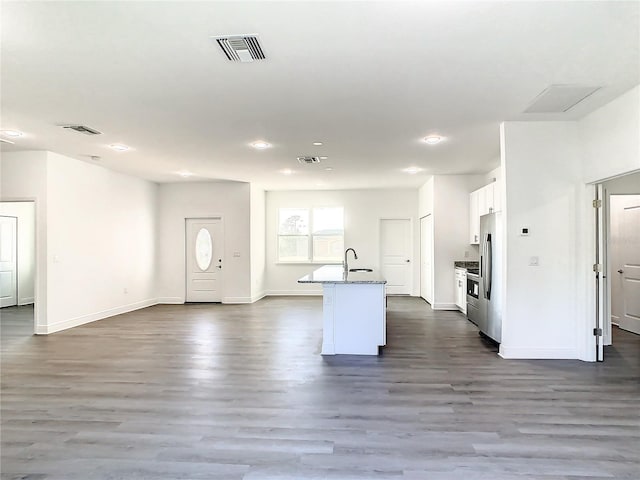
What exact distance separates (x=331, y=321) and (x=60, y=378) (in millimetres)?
2866

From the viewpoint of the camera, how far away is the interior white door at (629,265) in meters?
5.72

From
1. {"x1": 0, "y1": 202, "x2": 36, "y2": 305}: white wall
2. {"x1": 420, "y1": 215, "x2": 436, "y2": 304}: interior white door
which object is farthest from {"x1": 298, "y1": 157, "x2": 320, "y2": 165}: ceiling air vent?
{"x1": 0, "y1": 202, "x2": 36, "y2": 305}: white wall

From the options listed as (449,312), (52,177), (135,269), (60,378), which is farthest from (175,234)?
(449,312)

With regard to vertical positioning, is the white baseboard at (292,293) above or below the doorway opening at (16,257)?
below

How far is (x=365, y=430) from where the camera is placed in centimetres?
269

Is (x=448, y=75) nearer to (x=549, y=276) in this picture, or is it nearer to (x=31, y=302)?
(x=549, y=276)

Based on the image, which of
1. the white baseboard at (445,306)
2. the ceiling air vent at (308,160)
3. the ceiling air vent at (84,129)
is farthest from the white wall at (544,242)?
the ceiling air vent at (84,129)

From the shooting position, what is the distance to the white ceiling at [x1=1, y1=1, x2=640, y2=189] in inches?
90.6

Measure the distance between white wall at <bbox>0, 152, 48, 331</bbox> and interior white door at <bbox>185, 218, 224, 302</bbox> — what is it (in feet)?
10.9

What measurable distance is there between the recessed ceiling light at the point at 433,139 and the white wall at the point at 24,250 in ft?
29.5

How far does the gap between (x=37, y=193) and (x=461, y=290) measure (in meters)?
7.24

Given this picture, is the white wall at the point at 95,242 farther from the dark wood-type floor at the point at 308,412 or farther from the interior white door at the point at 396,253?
the interior white door at the point at 396,253

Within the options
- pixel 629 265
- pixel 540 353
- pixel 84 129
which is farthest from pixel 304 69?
pixel 629 265

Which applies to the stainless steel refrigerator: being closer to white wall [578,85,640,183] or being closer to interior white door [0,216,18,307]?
white wall [578,85,640,183]
